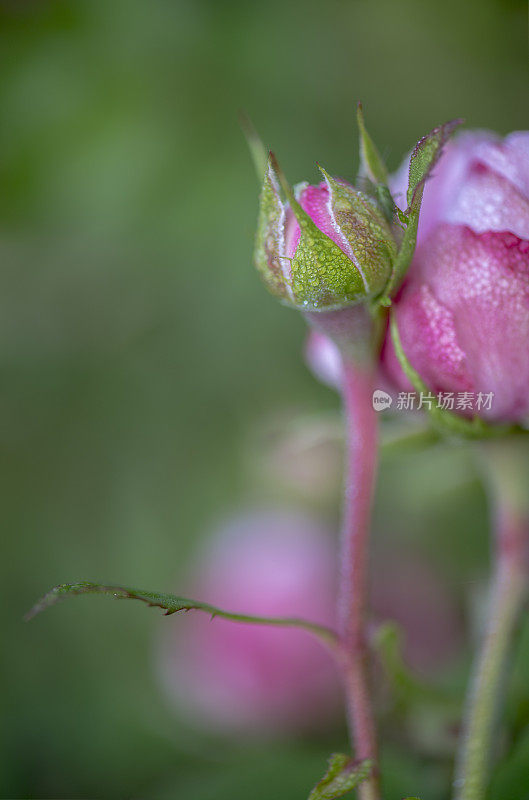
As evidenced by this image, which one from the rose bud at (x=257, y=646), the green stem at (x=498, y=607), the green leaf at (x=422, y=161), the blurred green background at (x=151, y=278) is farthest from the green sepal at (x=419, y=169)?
the blurred green background at (x=151, y=278)

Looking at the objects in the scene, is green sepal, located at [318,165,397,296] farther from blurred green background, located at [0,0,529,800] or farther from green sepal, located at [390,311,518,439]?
blurred green background, located at [0,0,529,800]

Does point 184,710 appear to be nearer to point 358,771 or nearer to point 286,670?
point 286,670

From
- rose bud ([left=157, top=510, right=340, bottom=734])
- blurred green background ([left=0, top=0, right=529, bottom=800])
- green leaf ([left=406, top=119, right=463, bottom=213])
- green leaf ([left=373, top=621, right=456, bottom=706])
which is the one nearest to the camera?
green leaf ([left=406, top=119, right=463, bottom=213])

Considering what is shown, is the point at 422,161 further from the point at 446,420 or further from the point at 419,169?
the point at 446,420

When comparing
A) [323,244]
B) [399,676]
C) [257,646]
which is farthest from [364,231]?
[257,646]

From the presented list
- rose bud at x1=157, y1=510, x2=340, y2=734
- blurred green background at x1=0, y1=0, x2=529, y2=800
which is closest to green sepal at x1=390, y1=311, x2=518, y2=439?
rose bud at x1=157, y1=510, x2=340, y2=734

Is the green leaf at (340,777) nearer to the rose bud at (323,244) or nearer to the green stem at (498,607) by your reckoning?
the green stem at (498,607)

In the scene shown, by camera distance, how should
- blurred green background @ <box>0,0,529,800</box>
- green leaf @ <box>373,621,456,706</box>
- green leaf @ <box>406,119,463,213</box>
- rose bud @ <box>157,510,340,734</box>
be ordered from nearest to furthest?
green leaf @ <box>406,119,463,213</box> < green leaf @ <box>373,621,456,706</box> < rose bud @ <box>157,510,340,734</box> < blurred green background @ <box>0,0,529,800</box>

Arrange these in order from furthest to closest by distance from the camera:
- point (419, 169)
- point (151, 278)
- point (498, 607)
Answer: point (151, 278) < point (498, 607) < point (419, 169)
